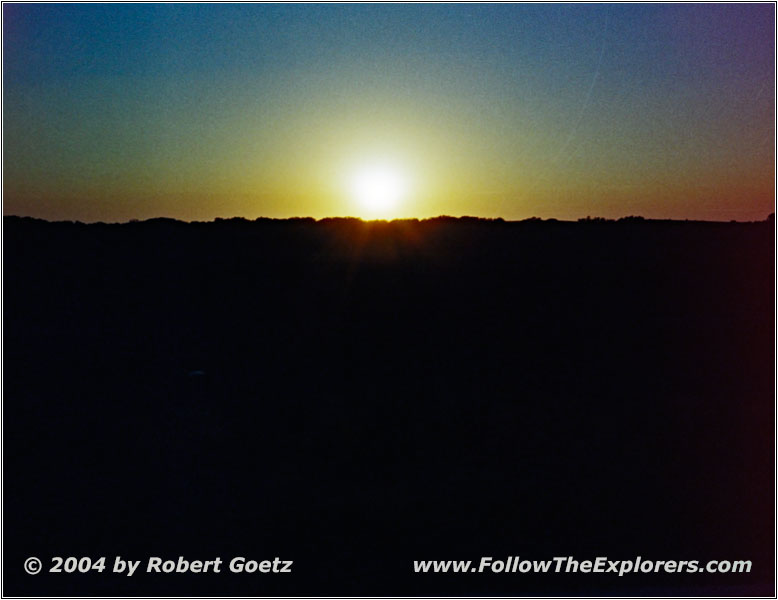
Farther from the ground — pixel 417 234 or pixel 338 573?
pixel 417 234

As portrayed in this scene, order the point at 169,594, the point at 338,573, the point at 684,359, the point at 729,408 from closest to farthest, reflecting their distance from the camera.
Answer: the point at 169,594, the point at 338,573, the point at 729,408, the point at 684,359

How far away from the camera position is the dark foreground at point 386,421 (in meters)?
7.16

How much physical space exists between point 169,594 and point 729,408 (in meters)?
8.86

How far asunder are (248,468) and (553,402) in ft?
17.0

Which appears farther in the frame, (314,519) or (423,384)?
(423,384)

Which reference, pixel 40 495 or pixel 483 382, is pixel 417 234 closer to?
pixel 483 382

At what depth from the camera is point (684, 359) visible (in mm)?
16422

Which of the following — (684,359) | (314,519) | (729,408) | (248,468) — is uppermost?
(684,359)

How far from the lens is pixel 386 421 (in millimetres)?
11844

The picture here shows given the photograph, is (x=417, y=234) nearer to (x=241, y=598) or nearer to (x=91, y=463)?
(x=91, y=463)

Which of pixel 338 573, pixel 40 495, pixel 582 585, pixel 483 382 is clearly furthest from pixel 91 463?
pixel 483 382

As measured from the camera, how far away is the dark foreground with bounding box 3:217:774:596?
282 inches

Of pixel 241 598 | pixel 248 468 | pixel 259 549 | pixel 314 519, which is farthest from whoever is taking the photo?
A: pixel 248 468

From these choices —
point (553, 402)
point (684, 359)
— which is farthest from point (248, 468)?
point (684, 359)
